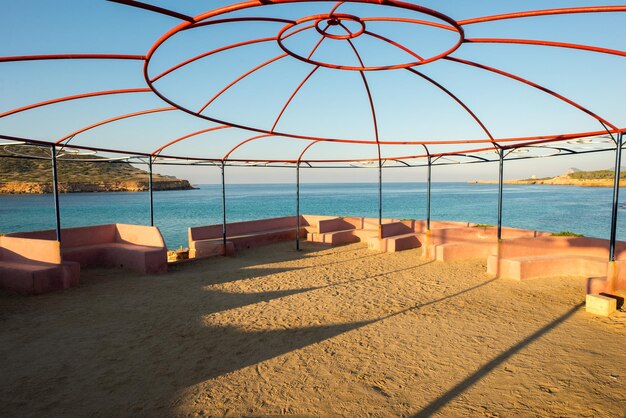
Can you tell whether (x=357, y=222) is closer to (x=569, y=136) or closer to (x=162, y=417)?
(x=569, y=136)

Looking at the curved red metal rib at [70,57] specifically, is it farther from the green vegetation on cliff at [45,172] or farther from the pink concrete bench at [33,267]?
the green vegetation on cliff at [45,172]

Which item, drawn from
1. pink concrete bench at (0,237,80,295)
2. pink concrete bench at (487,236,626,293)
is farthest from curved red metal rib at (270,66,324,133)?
pink concrete bench at (487,236,626,293)

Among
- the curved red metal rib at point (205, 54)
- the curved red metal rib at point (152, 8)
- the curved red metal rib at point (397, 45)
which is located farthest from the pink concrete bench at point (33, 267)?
the curved red metal rib at point (397, 45)

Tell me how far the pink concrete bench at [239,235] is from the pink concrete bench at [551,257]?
8.60 meters

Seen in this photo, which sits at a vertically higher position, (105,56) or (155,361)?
(105,56)

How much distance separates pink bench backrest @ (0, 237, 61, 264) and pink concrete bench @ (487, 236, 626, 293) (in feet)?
37.9

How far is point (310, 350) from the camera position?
5297mm

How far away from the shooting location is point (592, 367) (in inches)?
187

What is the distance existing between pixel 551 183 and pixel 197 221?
552ft

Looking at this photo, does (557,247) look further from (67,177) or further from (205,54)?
(67,177)

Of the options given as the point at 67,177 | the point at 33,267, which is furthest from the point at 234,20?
the point at 67,177

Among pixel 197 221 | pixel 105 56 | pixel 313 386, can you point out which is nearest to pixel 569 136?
pixel 313 386

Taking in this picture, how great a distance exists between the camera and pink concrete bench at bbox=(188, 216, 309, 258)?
1223 centimetres

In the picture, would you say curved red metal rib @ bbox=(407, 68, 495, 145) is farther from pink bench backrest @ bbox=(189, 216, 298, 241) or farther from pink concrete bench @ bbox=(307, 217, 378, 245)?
pink bench backrest @ bbox=(189, 216, 298, 241)
